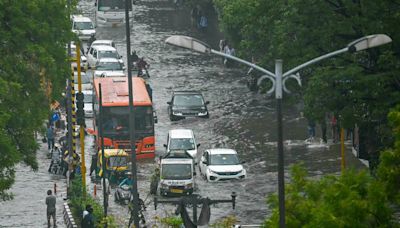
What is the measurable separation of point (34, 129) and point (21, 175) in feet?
43.9

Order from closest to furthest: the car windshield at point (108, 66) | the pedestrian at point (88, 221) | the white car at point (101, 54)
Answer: the pedestrian at point (88, 221), the car windshield at point (108, 66), the white car at point (101, 54)

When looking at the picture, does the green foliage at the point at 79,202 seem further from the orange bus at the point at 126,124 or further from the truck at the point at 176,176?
the orange bus at the point at 126,124

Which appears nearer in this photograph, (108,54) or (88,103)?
(88,103)

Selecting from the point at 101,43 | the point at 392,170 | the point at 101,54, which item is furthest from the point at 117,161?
the point at 101,43

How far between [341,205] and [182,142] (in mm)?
31889

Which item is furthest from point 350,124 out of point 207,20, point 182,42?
point 207,20

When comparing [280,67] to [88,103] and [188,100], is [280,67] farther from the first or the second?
[88,103]

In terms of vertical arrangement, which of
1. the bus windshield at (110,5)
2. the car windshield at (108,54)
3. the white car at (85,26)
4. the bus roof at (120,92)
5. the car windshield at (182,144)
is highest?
the bus windshield at (110,5)

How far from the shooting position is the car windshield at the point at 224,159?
63.3 meters

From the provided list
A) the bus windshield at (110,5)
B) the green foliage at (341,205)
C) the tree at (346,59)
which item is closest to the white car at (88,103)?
the tree at (346,59)

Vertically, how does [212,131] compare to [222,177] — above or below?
above

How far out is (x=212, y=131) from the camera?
73.2 metres

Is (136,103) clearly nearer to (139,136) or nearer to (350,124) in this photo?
(139,136)

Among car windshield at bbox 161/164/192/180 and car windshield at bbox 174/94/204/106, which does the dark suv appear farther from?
car windshield at bbox 161/164/192/180
